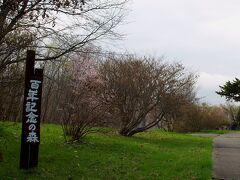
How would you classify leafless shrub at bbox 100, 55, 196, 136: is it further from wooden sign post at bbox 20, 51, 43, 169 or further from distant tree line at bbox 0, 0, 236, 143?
wooden sign post at bbox 20, 51, 43, 169

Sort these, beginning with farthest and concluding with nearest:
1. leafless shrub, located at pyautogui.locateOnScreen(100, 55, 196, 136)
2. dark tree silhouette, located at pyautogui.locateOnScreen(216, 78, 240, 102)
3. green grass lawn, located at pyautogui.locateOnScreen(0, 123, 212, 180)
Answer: dark tree silhouette, located at pyautogui.locateOnScreen(216, 78, 240, 102) → leafless shrub, located at pyautogui.locateOnScreen(100, 55, 196, 136) → green grass lawn, located at pyautogui.locateOnScreen(0, 123, 212, 180)

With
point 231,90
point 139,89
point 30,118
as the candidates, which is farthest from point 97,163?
point 231,90

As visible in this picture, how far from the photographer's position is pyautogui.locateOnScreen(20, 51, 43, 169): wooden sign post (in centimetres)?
1055

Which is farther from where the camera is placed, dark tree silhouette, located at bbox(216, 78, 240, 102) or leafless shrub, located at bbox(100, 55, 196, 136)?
dark tree silhouette, located at bbox(216, 78, 240, 102)

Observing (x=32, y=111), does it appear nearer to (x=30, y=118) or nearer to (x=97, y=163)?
(x=30, y=118)

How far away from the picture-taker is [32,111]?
10.6 metres

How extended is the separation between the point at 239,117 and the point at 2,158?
187ft

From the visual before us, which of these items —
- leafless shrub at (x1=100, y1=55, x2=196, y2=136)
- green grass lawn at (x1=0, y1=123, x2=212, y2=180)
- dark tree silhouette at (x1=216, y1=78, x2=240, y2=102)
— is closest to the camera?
green grass lawn at (x1=0, y1=123, x2=212, y2=180)

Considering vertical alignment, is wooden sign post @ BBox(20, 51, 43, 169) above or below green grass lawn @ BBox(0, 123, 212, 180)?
above

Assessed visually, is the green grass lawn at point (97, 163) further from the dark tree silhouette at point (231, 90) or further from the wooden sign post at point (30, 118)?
the dark tree silhouette at point (231, 90)

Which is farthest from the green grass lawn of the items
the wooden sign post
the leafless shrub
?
the leafless shrub

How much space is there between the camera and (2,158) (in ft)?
36.7

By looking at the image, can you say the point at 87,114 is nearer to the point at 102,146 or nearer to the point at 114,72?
the point at 102,146

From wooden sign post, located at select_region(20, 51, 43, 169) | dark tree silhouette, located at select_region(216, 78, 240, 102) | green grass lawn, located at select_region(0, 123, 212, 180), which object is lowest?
green grass lawn, located at select_region(0, 123, 212, 180)
